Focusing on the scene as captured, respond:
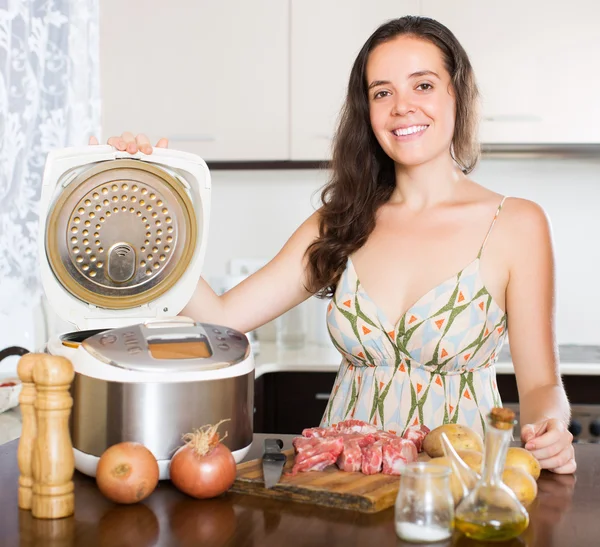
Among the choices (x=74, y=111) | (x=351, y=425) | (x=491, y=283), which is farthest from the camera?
(x=74, y=111)

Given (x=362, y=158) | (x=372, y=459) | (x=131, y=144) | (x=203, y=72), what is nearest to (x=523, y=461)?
(x=372, y=459)

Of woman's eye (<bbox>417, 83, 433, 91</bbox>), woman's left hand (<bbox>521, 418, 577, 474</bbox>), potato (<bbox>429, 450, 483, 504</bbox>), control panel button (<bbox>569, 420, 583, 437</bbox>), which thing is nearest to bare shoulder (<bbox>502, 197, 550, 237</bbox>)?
woman's eye (<bbox>417, 83, 433, 91</bbox>)

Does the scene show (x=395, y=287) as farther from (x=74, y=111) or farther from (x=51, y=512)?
(x=74, y=111)

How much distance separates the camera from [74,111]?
2.60 metres

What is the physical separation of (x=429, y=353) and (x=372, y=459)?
2.03 feet

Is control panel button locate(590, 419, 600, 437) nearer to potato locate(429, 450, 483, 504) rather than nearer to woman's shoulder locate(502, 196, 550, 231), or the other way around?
woman's shoulder locate(502, 196, 550, 231)

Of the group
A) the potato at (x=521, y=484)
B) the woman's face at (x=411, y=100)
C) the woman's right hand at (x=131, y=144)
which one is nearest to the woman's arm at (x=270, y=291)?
the woman's face at (x=411, y=100)

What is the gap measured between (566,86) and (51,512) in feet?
7.22

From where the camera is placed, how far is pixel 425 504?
83cm

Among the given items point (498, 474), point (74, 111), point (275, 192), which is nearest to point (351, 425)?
point (498, 474)

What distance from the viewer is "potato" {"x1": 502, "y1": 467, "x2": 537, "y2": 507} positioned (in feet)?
3.12

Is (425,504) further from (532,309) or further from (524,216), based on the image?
(524,216)

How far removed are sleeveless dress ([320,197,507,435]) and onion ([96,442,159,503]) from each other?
0.74m

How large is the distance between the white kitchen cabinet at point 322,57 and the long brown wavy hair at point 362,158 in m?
0.89
